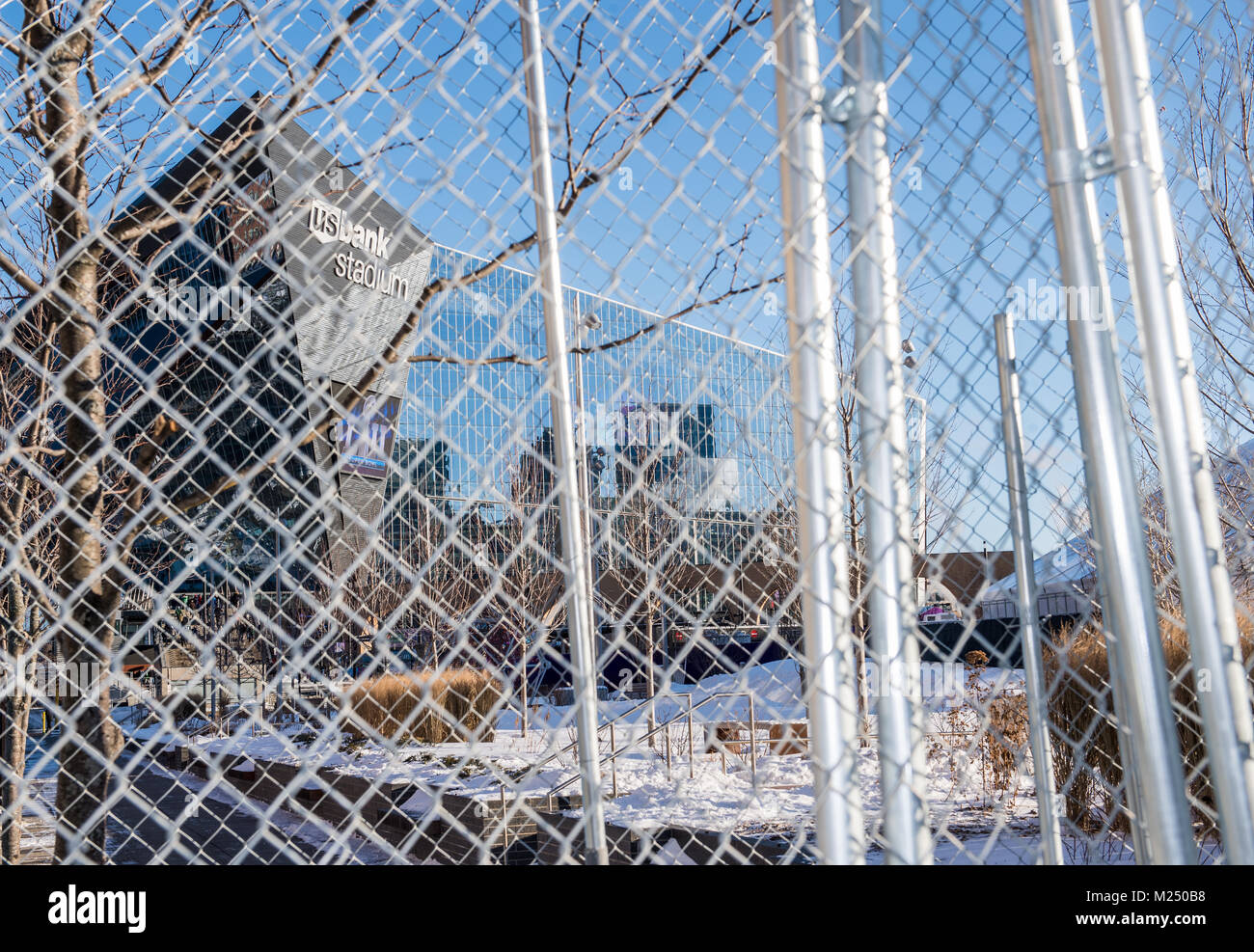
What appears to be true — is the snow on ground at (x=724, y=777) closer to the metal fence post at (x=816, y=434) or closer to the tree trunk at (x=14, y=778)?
the tree trunk at (x=14, y=778)

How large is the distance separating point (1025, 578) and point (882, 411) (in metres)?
1.13

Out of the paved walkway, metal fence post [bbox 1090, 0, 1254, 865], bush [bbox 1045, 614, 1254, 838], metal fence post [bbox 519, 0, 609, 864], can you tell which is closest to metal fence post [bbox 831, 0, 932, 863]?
metal fence post [bbox 1090, 0, 1254, 865]

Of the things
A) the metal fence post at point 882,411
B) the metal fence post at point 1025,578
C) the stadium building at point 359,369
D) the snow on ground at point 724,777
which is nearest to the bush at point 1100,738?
the snow on ground at point 724,777

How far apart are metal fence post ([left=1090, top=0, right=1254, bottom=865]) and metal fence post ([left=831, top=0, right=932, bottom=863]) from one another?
0.39 metres

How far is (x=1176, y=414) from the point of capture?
153cm

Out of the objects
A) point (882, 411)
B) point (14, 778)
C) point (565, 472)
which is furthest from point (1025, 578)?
point (14, 778)

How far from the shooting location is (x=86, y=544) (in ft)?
10.6

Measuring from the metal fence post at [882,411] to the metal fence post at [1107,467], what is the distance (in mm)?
291

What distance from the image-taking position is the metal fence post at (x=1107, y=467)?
4.87ft

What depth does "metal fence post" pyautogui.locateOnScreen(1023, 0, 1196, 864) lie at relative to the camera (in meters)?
1.49

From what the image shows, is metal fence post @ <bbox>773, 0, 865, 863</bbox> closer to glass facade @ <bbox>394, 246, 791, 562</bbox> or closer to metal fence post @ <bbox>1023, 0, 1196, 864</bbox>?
glass facade @ <bbox>394, 246, 791, 562</bbox>

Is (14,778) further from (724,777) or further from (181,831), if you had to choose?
(724,777)
